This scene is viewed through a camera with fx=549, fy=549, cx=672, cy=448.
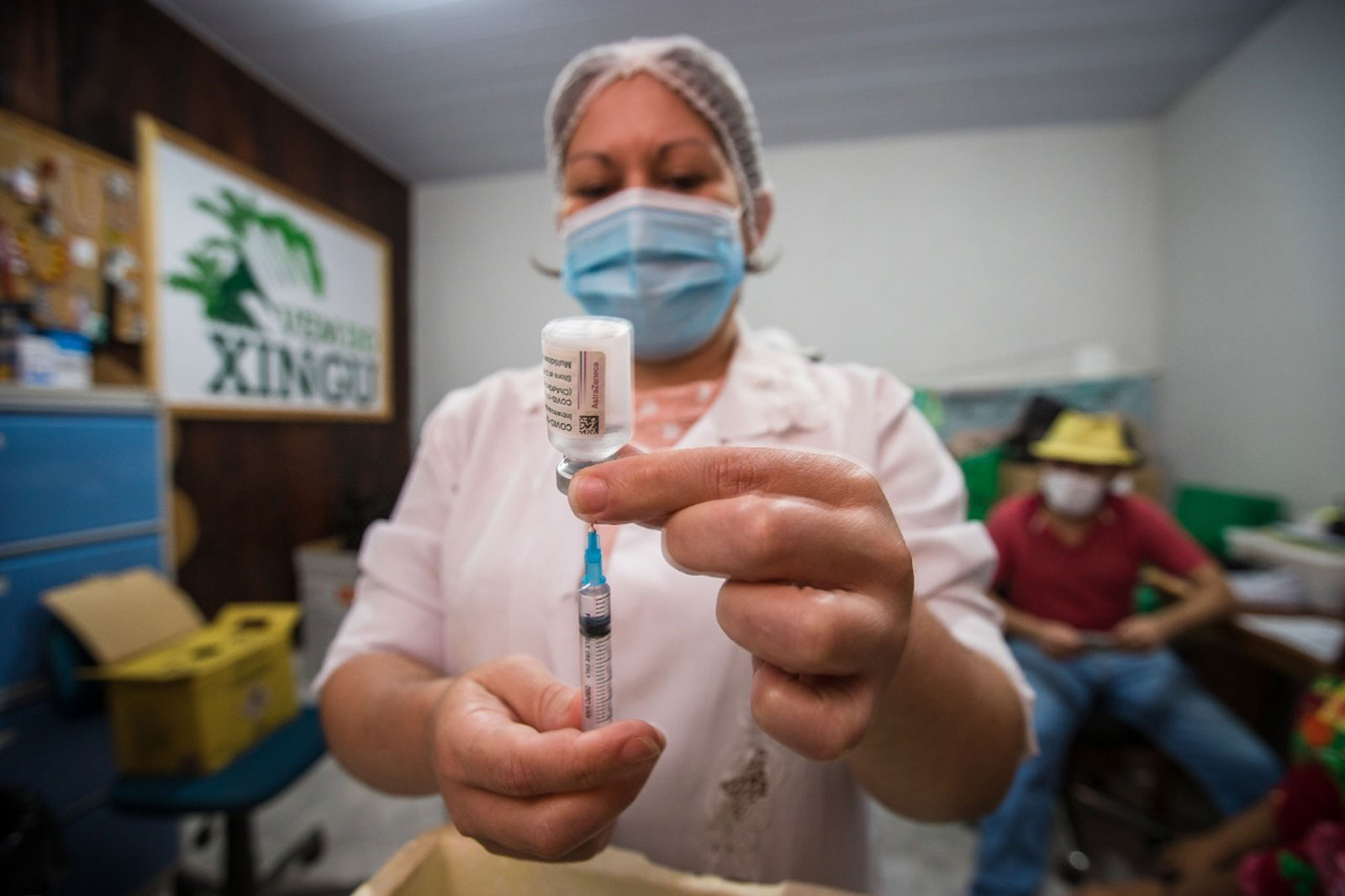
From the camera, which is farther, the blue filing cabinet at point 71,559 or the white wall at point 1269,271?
the white wall at point 1269,271

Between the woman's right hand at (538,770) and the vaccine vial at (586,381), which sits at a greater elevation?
the vaccine vial at (586,381)

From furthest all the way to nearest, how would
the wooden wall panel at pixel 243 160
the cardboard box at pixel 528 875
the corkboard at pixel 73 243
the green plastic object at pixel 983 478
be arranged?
1. the green plastic object at pixel 983 478
2. the corkboard at pixel 73 243
3. the wooden wall panel at pixel 243 160
4. the cardboard box at pixel 528 875

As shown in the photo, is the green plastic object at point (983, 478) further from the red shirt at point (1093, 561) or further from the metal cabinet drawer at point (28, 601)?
the metal cabinet drawer at point (28, 601)

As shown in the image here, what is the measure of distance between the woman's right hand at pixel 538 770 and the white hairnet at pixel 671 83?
0.72 metres

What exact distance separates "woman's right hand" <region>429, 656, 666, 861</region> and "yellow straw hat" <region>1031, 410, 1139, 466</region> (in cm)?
191

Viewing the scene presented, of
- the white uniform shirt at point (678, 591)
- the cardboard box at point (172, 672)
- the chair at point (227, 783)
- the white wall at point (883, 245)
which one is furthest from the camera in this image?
the cardboard box at point (172, 672)

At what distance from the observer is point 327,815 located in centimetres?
185

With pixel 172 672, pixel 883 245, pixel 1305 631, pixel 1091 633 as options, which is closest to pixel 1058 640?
pixel 1091 633

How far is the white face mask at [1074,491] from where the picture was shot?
1.79 meters

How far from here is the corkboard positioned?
64.1 inches

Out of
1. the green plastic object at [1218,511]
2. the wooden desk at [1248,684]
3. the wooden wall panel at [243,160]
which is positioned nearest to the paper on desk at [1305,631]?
the wooden desk at [1248,684]

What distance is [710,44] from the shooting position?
2.46 feet

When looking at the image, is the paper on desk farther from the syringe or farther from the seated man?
the syringe

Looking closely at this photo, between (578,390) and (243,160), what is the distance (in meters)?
2.56
